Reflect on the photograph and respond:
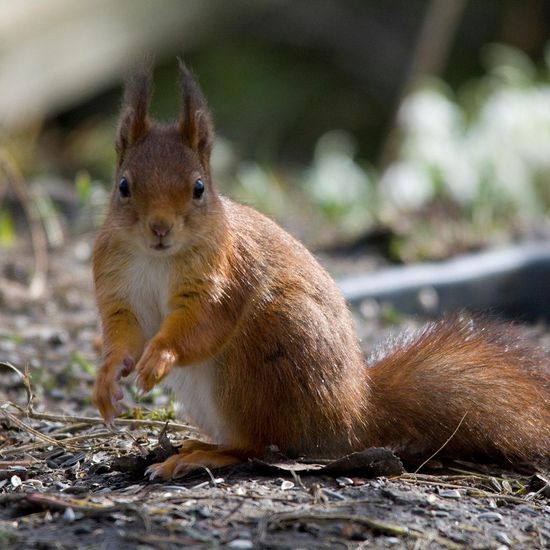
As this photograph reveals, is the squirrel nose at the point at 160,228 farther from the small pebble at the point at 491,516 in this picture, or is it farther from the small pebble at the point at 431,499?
the small pebble at the point at 491,516

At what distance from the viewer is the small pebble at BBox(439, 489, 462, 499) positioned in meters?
2.63

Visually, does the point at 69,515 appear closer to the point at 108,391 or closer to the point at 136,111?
the point at 108,391

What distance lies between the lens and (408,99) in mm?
8117

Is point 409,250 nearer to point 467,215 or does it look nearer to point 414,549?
point 467,215

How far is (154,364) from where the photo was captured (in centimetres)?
255

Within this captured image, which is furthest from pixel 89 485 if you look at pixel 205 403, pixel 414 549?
pixel 414 549

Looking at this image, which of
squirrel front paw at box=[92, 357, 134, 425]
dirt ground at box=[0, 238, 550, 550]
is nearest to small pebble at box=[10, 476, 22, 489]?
dirt ground at box=[0, 238, 550, 550]

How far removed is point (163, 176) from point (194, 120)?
229mm

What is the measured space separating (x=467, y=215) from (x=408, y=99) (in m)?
2.33

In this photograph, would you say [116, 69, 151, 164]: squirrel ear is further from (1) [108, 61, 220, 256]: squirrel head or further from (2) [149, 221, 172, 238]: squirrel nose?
(2) [149, 221, 172, 238]: squirrel nose

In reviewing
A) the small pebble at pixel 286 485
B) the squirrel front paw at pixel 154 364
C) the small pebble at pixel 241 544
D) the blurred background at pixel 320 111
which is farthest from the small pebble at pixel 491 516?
the blurred background at pixel 320 111

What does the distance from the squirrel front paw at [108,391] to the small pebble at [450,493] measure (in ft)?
2.60

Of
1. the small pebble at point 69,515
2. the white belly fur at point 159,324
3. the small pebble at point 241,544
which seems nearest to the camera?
the small pebble at point 241,544

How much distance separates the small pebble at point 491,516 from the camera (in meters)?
2.51
